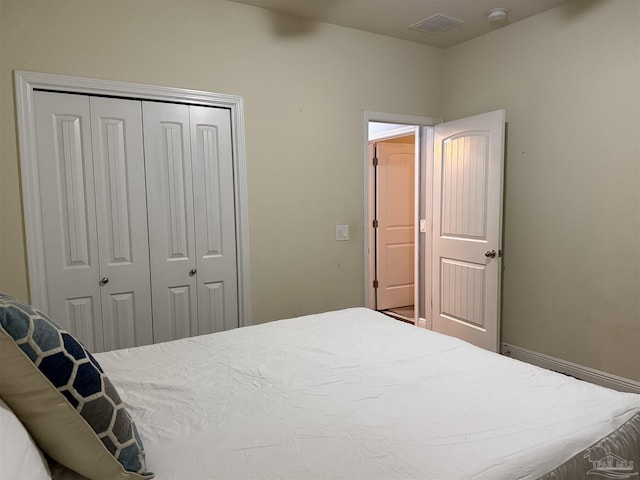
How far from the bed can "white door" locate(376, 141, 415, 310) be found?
3494 mm

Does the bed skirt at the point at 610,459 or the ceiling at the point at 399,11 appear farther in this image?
the ceiling at the point at 399,11

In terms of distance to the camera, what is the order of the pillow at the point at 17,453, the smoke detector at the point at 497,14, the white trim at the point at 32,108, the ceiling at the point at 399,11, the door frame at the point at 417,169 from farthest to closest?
the door frame at the point at 417,169, the smoke detector at the point at 497,14, the ceiling at the point at 399,11, the white trim at the point at 32,108, the pillow at the point at 17,453

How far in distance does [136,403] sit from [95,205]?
65.5 inches

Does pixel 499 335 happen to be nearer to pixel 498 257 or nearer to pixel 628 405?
pixel 498 257

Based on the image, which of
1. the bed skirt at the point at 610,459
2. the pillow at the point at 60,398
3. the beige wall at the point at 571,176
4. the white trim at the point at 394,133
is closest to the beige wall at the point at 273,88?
the white trim at the point at 394,133

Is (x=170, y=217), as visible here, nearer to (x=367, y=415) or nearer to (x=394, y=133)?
(x=367, y=415)

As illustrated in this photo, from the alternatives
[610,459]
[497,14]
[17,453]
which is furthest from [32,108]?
[497,14]

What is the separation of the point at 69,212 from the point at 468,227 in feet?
9.88

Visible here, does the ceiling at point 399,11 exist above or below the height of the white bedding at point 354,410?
above

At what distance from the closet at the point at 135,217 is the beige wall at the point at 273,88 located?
0.56ft

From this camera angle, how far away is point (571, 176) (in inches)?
127

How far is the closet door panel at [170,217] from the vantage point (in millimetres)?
2898

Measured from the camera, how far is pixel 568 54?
319cm

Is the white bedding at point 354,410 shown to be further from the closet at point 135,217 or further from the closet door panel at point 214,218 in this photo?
the closet door panel at point 214,218
